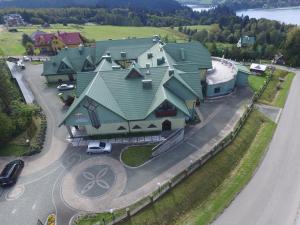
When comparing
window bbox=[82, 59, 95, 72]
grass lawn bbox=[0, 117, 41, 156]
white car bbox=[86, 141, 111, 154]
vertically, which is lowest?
grass lawn bbox=[0, 117, 41, 156]

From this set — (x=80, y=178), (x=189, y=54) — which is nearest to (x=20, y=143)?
(x=80, y=178)

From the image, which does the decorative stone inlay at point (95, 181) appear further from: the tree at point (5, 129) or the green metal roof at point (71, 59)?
the green metal roof at point (71, 59)

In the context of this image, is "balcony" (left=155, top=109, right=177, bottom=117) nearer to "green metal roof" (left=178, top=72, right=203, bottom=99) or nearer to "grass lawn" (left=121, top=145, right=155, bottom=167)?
"grass lawn" (left=121, top=145, right=155, bottom=167)

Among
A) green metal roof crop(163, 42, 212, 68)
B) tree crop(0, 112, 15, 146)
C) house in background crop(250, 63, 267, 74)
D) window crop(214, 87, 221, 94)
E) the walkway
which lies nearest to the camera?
tree crop(0, 112, 15, 146)

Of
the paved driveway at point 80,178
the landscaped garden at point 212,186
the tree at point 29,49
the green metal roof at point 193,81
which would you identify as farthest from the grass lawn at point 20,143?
the tree at point 29,49

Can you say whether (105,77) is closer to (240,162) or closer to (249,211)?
(240,162)

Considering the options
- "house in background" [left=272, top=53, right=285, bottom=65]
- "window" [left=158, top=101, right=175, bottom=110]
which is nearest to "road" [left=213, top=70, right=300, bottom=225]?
"window" [left=158, top=101, right=175, bottom=110]
